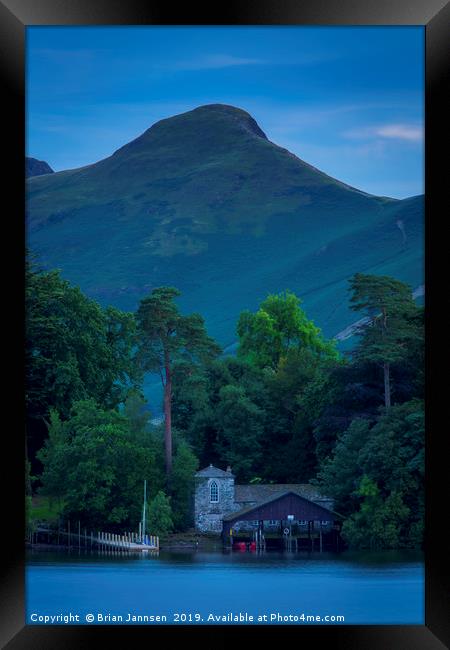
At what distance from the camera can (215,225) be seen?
1310 centimetres

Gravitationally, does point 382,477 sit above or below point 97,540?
above

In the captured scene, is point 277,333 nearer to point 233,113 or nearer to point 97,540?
point 97,540

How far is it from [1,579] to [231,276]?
6.14 meters

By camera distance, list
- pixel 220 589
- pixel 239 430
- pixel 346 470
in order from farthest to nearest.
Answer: pixel 239 430 → pixel 346 470 → pixel 220 589

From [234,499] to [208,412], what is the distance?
4.67ft

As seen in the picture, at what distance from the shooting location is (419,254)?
41.6 feet

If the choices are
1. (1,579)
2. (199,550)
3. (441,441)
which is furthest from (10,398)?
(199,550)

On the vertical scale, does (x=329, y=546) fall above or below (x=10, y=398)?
below

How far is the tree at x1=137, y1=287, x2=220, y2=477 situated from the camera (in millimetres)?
13750

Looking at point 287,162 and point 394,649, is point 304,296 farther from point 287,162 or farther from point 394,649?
point 394,649

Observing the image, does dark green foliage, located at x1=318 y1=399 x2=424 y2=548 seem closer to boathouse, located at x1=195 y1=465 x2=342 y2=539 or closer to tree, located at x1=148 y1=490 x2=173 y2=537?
boathouse, located at x1=195 y1=465 x2=342 y2=539

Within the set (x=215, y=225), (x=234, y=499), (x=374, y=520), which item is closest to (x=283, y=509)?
(x=234, y=499)

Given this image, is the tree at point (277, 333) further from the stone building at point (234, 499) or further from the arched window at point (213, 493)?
the arched window at point (213, 493)

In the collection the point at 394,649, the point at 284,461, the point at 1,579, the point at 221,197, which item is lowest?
the point at 394,649
